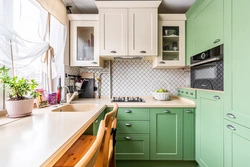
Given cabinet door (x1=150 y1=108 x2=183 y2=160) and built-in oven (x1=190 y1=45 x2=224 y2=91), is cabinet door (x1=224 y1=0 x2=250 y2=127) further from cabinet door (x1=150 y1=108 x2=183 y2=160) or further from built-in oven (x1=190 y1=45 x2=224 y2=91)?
cabinet door (x1=150 y1=108 x2=183 y2=160)

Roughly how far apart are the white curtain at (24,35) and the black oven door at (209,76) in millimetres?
1760

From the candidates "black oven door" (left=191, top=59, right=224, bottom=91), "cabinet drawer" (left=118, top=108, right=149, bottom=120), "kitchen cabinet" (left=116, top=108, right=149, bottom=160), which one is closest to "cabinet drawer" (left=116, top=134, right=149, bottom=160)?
"kitchen cabinet" (left=116, top=108, right=149, bottom=160)

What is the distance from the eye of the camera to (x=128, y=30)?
203cm

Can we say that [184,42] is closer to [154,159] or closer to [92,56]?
[92,56]

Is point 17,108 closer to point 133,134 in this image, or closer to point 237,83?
point 133,134

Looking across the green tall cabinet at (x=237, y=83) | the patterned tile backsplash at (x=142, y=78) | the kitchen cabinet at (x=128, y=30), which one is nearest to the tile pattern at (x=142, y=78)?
the patterned tile backsplash at (x=142, y=78)

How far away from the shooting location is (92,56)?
84.6 inches

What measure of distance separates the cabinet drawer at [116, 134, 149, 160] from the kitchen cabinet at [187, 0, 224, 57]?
1321 millimetres

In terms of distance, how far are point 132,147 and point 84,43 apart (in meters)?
1.66

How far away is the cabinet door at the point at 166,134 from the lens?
1816mm

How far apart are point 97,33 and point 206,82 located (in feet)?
5.34

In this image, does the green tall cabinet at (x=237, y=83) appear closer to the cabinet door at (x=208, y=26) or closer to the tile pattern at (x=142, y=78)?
the cabinet door at (x=208, y=26)

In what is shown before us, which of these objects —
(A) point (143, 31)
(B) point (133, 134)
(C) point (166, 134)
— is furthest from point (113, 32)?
(C) point (166, 134)

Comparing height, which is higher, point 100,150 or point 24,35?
point 24,35
